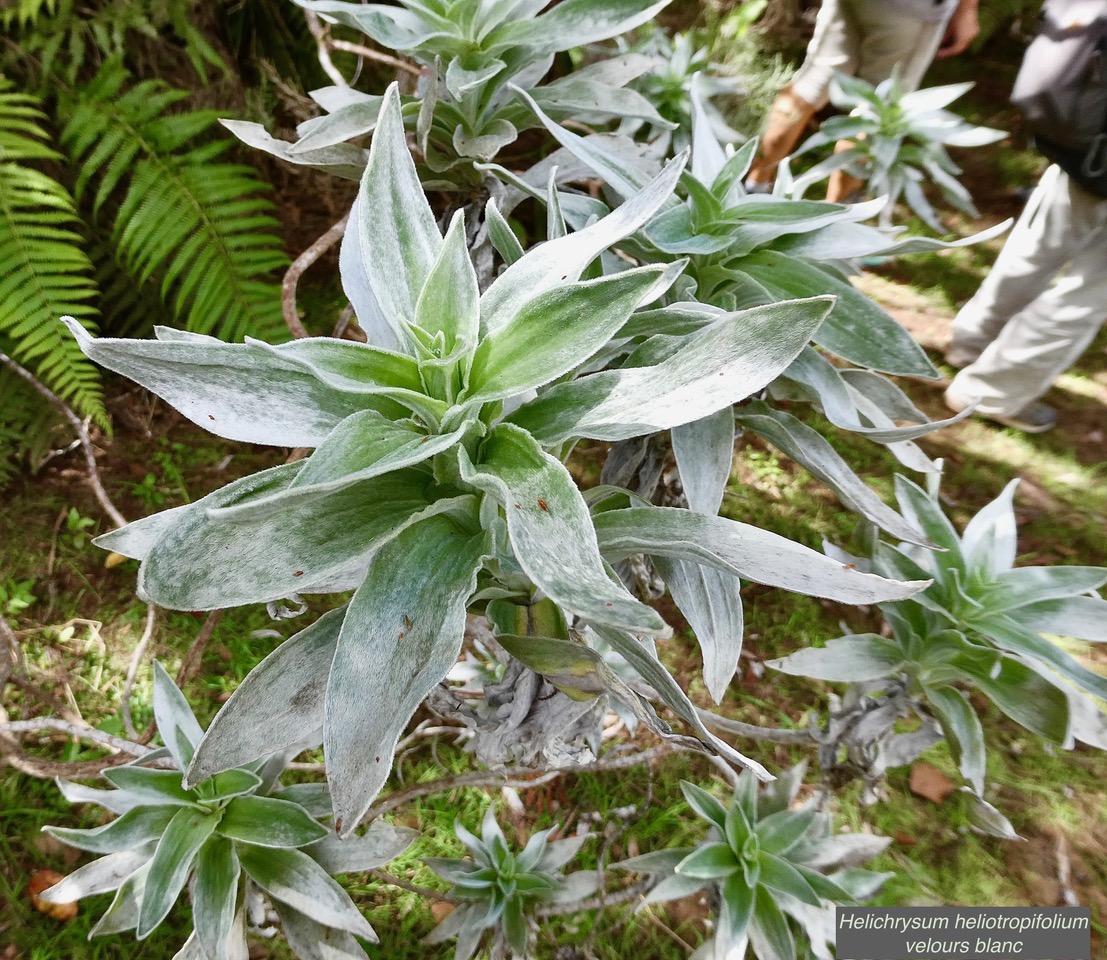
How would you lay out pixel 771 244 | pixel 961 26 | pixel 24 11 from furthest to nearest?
pixel 961 26 < pixel 24 11 < pixel 771 244

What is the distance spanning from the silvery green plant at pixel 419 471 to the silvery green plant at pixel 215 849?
1.75 feet

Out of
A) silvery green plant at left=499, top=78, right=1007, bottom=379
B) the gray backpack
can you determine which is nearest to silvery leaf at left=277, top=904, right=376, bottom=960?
silvery green plant at left=499, top=78, right=1007, bottom=379

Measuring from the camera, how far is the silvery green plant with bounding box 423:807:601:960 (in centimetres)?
133

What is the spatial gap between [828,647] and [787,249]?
2.28ft

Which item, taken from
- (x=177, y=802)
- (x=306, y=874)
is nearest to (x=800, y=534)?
(x=306, y=874)

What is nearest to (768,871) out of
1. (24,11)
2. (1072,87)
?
(1072,87)

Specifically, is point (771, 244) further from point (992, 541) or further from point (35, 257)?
point (35, 257)

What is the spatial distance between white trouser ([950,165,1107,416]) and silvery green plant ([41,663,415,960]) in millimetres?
2477

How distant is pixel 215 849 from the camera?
1112mm

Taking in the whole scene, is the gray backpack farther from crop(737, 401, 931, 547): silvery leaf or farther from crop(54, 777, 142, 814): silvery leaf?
crop(54, 777, 142, 814): silvery leaf

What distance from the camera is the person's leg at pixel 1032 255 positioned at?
2.33 m

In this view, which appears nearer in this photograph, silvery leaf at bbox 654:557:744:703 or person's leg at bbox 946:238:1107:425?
silvery leaf at bbox 654:557:744:703
